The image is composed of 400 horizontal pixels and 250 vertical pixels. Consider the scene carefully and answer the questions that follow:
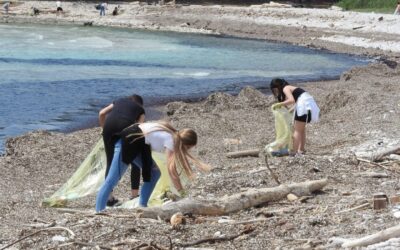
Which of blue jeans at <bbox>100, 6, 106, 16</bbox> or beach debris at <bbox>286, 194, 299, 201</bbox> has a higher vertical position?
beach debris at <bbox>286, 194, 299, 201</bbox>

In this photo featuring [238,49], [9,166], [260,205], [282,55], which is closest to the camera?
[260,205]

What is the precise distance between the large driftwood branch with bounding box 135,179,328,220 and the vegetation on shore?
50652 mm

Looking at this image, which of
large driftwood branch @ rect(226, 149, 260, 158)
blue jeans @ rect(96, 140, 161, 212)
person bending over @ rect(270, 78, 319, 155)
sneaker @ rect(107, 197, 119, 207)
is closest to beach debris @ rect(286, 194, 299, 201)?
blue jeans @ rect(96, 140, 161, 212)

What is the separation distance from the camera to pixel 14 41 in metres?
47.3

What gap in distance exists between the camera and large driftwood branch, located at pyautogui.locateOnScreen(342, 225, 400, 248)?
21.9 ft

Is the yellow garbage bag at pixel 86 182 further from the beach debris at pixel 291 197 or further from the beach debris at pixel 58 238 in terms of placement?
the beach debris at pixel 58 238

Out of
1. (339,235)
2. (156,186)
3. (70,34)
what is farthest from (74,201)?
(70,34)

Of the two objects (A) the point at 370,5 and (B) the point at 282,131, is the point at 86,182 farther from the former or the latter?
(A) the point at 370,5

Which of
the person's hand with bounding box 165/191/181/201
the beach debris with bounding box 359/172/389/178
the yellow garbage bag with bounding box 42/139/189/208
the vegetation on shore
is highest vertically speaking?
the beach debris with bounding box 359/172/389/178

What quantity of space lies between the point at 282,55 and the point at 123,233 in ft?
115

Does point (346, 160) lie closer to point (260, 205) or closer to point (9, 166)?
point (260, 205)

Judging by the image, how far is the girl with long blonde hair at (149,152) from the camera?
845 centimetres

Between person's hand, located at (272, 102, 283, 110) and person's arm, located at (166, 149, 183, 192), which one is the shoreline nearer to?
person's hand, located at (272, 102, 283, 110)

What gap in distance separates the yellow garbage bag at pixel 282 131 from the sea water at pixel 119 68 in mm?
7026
